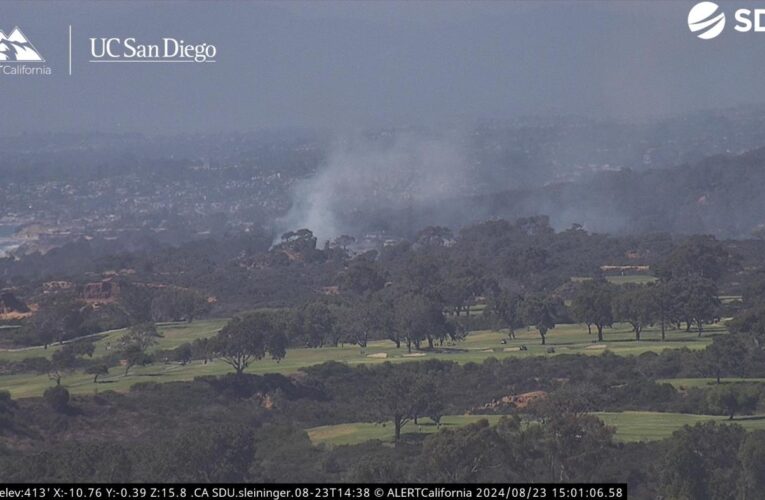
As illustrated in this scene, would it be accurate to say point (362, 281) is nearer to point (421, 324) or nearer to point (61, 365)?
point (421, 324)

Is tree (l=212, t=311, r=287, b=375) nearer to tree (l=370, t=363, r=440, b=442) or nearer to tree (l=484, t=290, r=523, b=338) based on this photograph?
tree (l=370, t=363, r=440, b=442)

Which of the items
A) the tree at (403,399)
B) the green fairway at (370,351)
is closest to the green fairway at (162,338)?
the green fairway at (370,351)

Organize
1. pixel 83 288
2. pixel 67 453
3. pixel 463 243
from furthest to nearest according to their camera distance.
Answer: pixel 463 243
pixel 83 288
pixel 67 453

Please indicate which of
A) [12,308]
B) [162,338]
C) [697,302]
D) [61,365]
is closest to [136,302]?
[12,308]

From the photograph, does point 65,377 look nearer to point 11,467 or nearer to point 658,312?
point 11,467

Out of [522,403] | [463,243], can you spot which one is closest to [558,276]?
[463,243]

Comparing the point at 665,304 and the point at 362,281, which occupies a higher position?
the point at 362,281

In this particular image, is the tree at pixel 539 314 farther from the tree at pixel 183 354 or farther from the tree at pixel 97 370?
the tree at pixel 97 370
